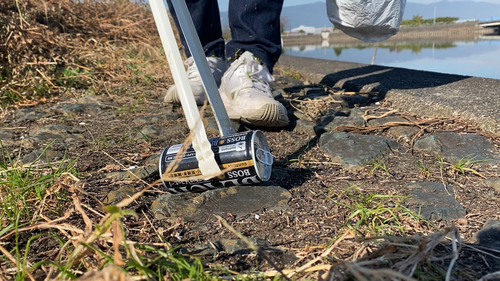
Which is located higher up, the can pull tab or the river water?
the can pull tab

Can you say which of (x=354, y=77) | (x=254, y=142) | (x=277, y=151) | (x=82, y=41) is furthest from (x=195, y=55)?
(x=82, y=41)

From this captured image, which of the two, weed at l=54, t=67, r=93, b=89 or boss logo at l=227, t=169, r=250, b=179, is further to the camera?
weed at l=54, t=67, r=93, b=89

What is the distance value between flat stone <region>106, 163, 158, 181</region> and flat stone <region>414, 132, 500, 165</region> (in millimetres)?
977

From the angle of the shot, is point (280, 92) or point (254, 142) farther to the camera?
point (280, 92)

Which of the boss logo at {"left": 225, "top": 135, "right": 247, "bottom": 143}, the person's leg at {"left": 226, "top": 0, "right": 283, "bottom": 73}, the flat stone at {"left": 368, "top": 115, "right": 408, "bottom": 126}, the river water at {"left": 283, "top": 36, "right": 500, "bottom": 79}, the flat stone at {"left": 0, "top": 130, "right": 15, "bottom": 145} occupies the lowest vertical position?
the river water at {"left": 283, "top": 36, "right": 500, "bottom": 79}

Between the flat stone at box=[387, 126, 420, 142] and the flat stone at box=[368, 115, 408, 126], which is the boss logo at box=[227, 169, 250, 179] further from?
the flat stone at box=[368, 115, 408, 126]

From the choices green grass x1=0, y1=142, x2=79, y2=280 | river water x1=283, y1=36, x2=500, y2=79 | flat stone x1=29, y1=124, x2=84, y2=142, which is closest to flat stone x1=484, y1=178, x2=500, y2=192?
green grass x1=0, y1=142, x2=79, y2=280

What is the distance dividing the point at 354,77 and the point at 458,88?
2.73ft

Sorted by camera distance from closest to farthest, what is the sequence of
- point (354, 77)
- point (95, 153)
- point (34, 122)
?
1. point (95, 153)
2. point (34, 122)
3. point (354, 77)

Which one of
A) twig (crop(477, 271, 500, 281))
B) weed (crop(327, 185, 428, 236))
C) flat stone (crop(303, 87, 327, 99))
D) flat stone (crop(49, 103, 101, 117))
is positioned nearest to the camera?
twig (crop(477, 271, 500, 281))

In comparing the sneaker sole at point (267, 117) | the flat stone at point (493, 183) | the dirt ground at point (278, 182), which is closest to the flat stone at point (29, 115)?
the dirt ground at point (278, 182)

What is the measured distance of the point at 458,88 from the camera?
6.97 ft

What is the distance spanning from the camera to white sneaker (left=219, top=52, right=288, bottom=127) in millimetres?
1572

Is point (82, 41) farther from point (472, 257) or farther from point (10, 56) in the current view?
point (472, 257)
